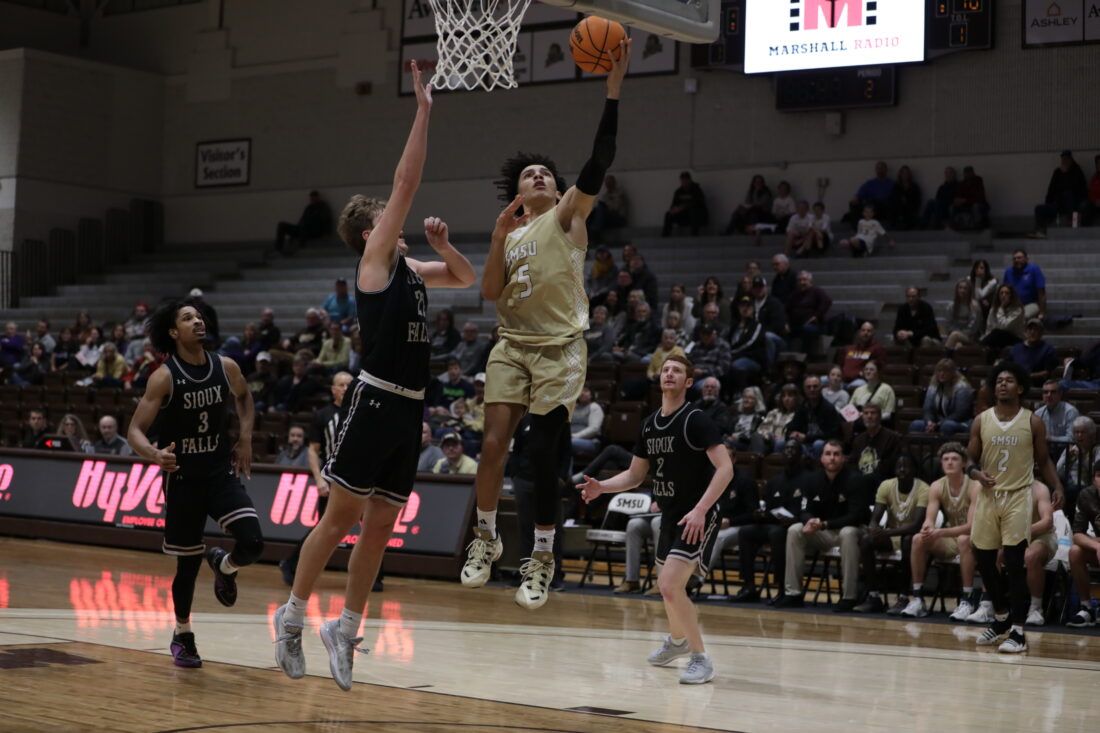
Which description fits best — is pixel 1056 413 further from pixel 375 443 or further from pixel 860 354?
pixel 375 443

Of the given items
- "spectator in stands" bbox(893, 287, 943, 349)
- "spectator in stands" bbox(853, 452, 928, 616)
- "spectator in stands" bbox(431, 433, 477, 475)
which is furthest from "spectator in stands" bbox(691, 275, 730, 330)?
"spectator in stands" bbox(853, 452, 928, 616)

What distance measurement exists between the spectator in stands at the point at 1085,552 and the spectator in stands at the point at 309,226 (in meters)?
17.1

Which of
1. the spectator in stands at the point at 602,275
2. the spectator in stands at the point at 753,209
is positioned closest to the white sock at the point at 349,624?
the spectator in stands at the point at 602,275

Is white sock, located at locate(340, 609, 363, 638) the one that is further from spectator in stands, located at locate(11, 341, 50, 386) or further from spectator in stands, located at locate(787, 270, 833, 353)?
spectator in stands, located at locate(11, 341, 50, 386)

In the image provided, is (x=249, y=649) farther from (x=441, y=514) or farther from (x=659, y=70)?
(x=659, y=70)

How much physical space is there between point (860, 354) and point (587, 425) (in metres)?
3.18

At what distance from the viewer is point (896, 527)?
12.3 m

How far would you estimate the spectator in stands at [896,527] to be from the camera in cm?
1212

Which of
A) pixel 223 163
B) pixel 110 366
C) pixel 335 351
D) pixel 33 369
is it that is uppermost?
pixel 223 163

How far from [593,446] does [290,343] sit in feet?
23.0

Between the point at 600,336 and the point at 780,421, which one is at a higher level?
the point at 600,336

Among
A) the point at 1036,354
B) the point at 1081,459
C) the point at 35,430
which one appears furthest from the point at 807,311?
the point at 35,430

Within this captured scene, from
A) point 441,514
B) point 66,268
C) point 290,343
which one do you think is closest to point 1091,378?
point 441,514

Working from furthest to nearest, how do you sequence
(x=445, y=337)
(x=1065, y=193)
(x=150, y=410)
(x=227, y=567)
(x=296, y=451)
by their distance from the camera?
(x=445, y=337), (x=1065, y=193), (x=296, y=451), (x=227, y=567), (x=150, y=410)
